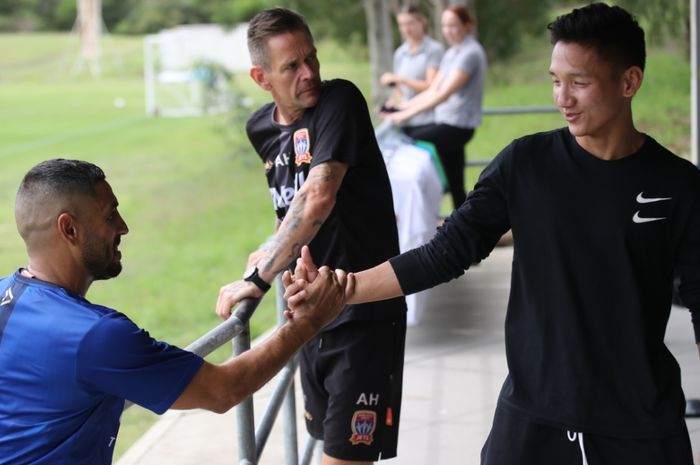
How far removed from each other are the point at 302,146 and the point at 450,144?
15.6 ft

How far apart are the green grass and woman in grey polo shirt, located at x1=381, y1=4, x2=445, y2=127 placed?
3.36m

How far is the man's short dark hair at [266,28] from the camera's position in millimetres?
3439

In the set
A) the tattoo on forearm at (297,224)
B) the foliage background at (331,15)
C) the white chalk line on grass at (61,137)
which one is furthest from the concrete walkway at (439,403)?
the white chalk line on grass at (61,137)

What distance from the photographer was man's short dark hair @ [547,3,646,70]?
250 centimetres

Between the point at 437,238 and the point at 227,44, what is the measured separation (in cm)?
5181

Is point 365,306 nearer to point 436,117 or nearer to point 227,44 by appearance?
point 436,117

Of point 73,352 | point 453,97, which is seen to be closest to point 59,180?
point 73,352

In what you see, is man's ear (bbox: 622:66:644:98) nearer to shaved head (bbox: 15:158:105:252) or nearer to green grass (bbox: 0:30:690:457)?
shaved head (bbox: 15:158:105:252)

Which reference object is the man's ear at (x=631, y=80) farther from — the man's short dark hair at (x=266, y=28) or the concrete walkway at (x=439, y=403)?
the concrete walkway at (x=439, y=403)

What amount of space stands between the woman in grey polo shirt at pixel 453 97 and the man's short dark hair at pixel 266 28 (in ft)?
14.0

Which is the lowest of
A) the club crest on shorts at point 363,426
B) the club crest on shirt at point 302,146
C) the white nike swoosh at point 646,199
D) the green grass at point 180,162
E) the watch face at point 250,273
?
the green grass at point 180,162

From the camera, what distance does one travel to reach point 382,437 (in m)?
3.53

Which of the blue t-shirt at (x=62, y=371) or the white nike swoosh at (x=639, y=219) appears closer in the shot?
the blue t-shirt at (x=62, y=371)

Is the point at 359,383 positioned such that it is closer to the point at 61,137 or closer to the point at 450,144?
the point at 450,144
